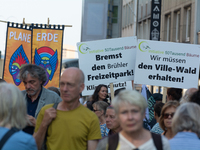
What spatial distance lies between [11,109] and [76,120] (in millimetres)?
948

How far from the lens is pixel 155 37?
87.6ft

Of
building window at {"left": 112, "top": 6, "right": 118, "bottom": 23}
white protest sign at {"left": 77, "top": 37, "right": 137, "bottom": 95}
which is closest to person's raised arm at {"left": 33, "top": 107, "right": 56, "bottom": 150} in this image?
white protest sign at {"left": 77, "top": 37, "right": 137, "bottom": 95}

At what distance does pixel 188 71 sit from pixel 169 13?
2470cm

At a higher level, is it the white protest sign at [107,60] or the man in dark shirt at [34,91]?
the white protest sign at [107,60]

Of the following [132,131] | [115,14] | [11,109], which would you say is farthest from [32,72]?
[115,14]

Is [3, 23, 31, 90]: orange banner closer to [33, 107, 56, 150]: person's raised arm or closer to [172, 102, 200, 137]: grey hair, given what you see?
[33, 107, 56, 150]: person's raised arm

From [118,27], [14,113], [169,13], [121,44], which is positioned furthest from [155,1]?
[14,113]

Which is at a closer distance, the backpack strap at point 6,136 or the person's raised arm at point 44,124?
the backpack strap at point 6,136

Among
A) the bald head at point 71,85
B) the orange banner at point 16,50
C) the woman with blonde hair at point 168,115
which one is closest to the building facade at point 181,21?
the orange banner at point 16,50

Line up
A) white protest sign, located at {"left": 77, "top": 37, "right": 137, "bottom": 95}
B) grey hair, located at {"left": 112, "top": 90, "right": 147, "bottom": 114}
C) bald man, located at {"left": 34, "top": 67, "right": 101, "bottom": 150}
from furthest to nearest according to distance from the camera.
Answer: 1. white protest sign, located at {"left": 77, "top": 37, "right": 137, "bottom": 95}
2. bald man, located at {"left": 34, "top": 67, "right": 101, "bottom": 150}
3. grey hair, located at {"left": 112, "top": 90, "right": 147, "bottom": 114}

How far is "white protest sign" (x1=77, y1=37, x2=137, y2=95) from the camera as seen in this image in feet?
30.0

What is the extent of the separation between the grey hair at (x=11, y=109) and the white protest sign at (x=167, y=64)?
5166mm

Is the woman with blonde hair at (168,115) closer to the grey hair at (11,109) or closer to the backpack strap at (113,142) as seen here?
the backpack strap at (113,142)

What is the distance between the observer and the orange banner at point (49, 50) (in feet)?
36.0
